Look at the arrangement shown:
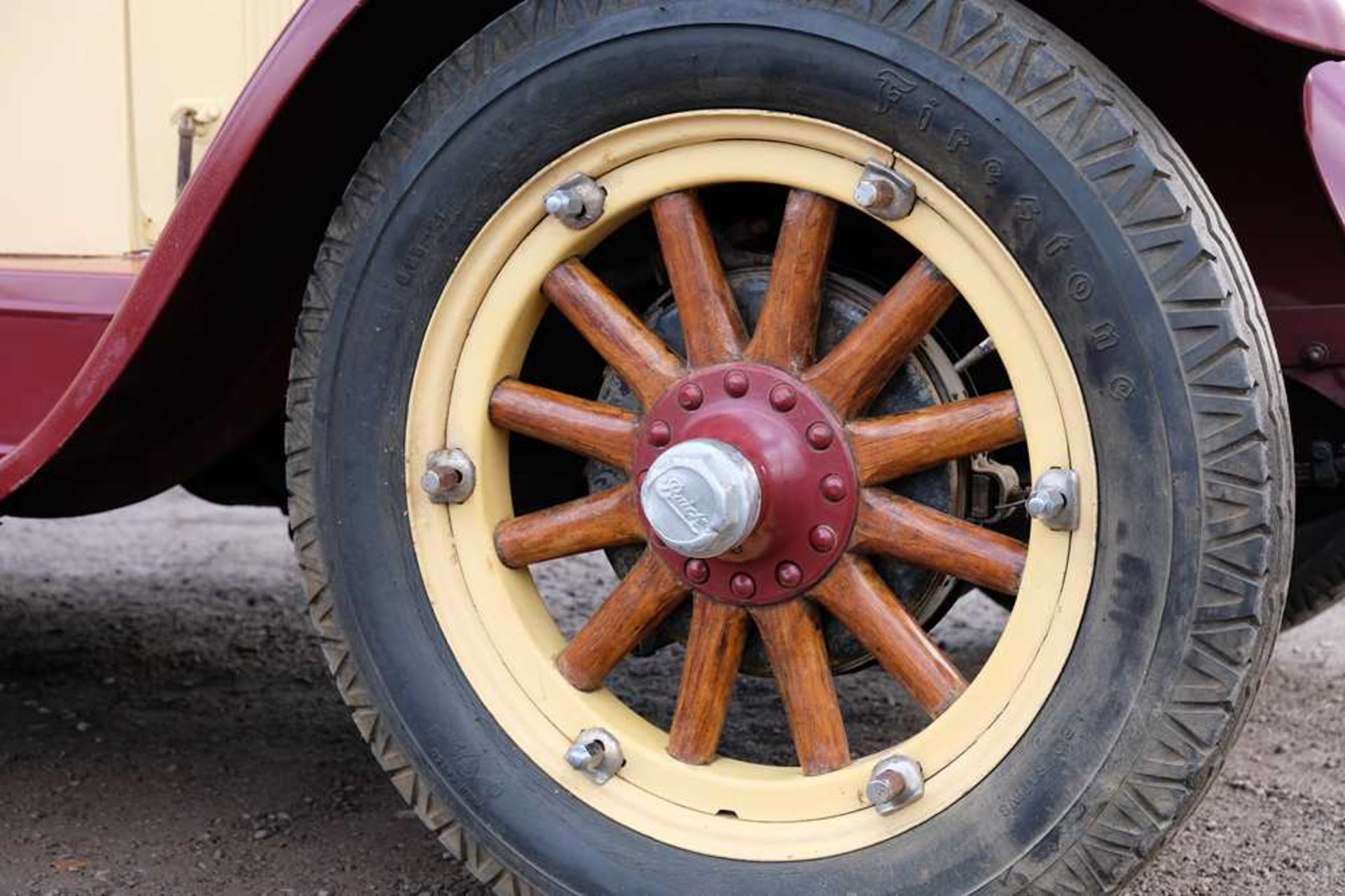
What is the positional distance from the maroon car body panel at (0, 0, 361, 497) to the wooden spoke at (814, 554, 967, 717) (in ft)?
2.59

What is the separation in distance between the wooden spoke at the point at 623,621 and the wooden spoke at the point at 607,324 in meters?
0.20

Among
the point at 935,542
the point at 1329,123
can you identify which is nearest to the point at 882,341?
the point at 935,542

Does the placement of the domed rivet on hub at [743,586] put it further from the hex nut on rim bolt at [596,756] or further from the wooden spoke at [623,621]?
the hex nut on rim bolt at [596,756]

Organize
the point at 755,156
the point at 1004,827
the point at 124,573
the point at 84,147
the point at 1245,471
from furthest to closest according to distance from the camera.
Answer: the point at 124,573 → the point at 84,147 → the point at 755,156 → the point at 1004,827 → the point at 1245,471

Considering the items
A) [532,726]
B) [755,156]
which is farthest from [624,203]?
[532,726]

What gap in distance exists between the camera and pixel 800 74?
62.9 inches

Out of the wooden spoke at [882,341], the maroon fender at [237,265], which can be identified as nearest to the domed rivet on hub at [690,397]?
the wooden spoke at [882,341]

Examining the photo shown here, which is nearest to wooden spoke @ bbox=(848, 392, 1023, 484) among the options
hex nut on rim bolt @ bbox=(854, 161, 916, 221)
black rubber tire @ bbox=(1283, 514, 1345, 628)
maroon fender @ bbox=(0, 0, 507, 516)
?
hex nut on rim bolt @ bbox=(854, 161, 916, 221)

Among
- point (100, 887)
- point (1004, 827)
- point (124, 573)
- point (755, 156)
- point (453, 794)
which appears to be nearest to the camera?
point (1004, 827)

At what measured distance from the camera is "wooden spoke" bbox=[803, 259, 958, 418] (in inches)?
64.6

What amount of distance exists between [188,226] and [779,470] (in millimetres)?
730

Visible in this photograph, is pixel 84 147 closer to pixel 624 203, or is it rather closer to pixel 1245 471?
pixel 624 203

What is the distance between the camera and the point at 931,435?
1.65m

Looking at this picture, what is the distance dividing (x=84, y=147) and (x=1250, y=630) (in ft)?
5.44
